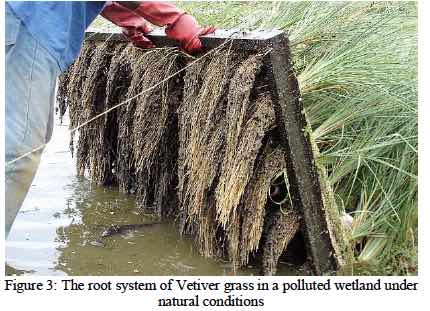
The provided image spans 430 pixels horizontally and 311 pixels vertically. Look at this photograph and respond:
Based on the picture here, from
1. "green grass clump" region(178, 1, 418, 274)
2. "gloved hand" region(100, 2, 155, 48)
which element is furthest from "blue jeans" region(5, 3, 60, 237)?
"green grass clump" region(178, 1, 418, 274)

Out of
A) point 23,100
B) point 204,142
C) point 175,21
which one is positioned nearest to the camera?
point 23,100

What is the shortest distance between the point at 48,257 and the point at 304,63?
1.97m

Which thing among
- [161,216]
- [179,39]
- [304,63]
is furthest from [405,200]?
[161,216]

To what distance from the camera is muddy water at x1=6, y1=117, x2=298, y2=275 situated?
3.55 m

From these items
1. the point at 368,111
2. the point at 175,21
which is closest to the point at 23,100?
the point at 175,21

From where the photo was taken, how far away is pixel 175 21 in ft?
10.9

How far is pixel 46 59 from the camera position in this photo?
305 cm

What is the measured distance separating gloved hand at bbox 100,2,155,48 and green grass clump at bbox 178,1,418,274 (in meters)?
0.84

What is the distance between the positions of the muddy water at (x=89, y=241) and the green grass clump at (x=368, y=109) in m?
0.56

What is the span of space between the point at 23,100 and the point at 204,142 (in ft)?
3.30

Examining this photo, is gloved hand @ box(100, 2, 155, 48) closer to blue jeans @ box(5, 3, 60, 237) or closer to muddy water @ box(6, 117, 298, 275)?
blue jeans @ box(5, 3, 60, 237)

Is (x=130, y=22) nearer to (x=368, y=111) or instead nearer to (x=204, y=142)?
(x=204, y=142)

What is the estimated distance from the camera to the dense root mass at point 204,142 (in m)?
3.24

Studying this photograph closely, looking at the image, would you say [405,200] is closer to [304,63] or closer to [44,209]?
[304,63]
